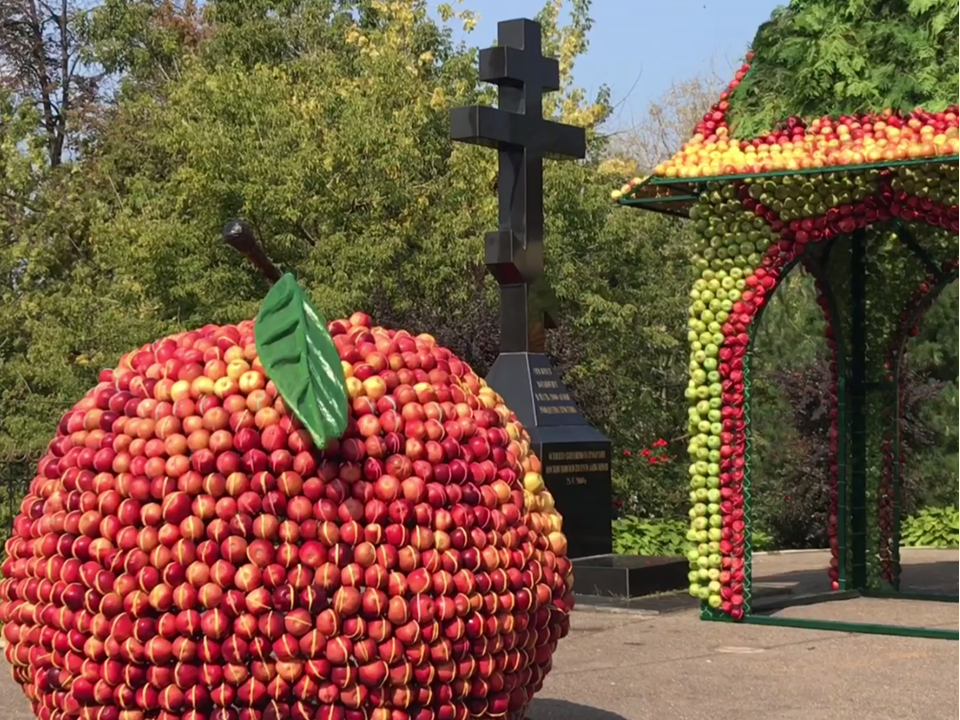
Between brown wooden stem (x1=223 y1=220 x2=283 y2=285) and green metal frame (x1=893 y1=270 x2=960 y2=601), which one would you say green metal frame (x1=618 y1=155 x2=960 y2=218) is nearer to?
green metal frame (x1=893 y1=270 x2=960 y2=601)

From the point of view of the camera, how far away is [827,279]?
11211mm

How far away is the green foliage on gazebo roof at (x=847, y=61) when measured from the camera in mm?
8891

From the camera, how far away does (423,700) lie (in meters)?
4.36

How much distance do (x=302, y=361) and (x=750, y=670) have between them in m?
4.56

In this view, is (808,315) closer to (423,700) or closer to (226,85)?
(226,85)

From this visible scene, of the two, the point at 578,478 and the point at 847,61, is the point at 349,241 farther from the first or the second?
the point at 847,61

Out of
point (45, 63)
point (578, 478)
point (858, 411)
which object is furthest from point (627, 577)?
point (45, 63)

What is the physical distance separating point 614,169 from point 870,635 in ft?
37.6

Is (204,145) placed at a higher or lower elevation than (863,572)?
higher

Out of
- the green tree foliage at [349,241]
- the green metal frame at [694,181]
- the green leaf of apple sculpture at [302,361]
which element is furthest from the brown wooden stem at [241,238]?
the green tree foliage at [349,241]

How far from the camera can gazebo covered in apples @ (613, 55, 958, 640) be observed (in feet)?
29.5

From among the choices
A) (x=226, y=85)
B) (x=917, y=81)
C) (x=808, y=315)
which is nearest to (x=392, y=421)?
(x=917, y=81)

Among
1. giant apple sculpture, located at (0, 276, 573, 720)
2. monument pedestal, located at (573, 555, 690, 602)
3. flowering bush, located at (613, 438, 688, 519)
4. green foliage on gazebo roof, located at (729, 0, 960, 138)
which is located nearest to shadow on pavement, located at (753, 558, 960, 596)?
monument pedestal, located at (573, 555, 690, 602)

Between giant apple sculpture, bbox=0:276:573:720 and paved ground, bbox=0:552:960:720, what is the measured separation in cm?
238
